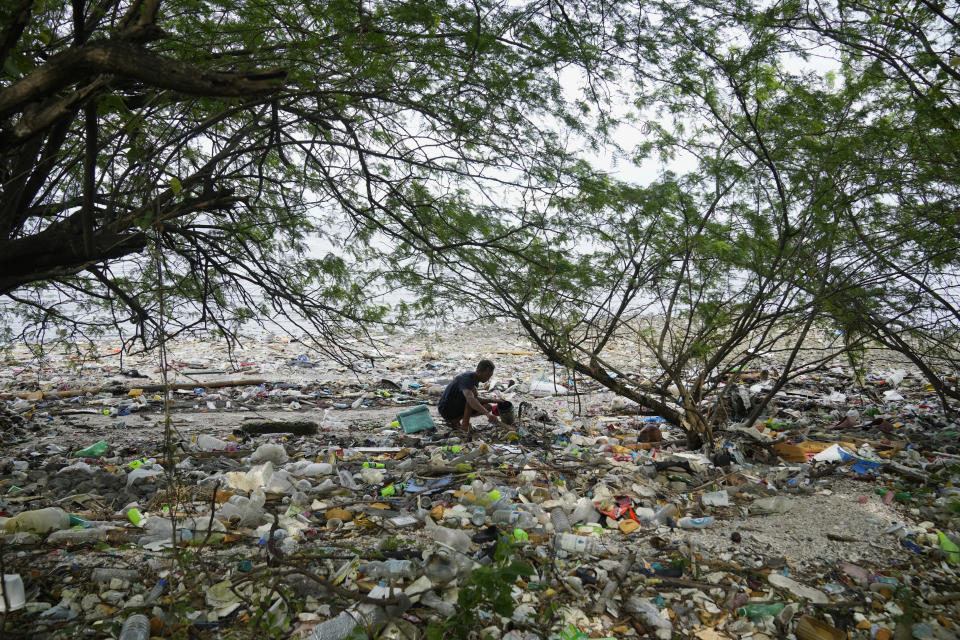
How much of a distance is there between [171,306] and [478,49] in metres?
3.48

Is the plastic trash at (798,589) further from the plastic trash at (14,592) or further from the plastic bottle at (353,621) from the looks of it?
the plastic trash at (14,592)

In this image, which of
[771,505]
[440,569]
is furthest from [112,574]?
[771,505]

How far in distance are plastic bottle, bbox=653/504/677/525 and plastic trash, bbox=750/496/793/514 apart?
1.54 ft

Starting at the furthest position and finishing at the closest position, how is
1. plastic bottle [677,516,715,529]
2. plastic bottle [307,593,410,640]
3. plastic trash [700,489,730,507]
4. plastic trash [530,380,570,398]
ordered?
plastic trash [530,380,570,398] → plastic trash [700,489,730,507] → plastic bottle [677,516,715,529] → plastic bottle [307,593,410,640]

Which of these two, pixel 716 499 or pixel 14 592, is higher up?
pixel 14 592

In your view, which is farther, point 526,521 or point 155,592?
point 526,521

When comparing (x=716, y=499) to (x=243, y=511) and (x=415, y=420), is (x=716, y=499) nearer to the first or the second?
(x=243, y=511)

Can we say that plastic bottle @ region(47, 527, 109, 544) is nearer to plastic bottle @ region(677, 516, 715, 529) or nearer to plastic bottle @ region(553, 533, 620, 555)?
plastic bottle @ region(553, 533, 620, 555)

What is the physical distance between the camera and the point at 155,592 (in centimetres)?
225

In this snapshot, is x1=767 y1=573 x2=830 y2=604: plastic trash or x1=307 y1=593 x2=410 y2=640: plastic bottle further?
x1=767 y1=573 x2=830 y2=604: plastic trash

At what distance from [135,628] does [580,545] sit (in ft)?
6.11

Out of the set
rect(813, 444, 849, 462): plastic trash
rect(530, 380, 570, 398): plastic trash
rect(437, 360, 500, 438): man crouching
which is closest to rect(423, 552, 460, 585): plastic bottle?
rect(437, 360, 500, 438): man crouching

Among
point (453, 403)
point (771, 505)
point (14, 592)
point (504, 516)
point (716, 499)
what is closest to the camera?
point (14, 592)

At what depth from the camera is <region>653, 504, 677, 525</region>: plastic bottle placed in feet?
10.6
